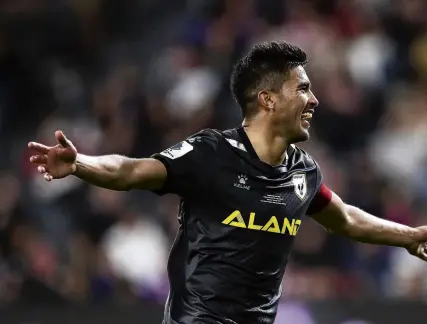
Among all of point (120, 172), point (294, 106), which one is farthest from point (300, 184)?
point (120, 172)

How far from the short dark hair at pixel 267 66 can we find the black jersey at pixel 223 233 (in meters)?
0.36

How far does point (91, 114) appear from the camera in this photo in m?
9.88

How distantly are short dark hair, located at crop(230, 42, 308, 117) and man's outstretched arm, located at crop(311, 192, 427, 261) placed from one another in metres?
0.84

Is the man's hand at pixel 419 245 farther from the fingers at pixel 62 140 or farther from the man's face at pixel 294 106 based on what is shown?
the fingers at pixel 62 140

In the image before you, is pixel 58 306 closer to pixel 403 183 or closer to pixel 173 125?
pixel 173 125

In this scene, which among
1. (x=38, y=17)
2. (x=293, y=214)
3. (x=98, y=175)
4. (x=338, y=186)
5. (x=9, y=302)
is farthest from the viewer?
(x=38, y=17)

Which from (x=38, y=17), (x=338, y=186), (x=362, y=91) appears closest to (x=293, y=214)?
(x=338, y=186)

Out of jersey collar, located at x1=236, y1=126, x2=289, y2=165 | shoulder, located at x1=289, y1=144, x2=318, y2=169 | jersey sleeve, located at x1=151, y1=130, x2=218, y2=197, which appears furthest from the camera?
shoulder, located at x1=289, y1=144, x2=318, y2=169

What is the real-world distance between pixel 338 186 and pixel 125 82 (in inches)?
98.1

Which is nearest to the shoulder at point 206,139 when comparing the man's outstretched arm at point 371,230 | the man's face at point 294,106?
the man's face at point 294,106

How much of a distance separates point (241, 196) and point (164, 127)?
4.73m

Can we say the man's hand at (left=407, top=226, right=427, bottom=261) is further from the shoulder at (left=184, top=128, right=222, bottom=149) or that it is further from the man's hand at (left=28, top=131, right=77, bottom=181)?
the man's hand at (left=28, top=131, right=77, bottom=181)

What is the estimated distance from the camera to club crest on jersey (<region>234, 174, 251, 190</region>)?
16.3 feet

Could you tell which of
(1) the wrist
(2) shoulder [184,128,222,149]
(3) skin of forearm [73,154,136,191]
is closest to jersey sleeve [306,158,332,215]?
(1) the wrist
